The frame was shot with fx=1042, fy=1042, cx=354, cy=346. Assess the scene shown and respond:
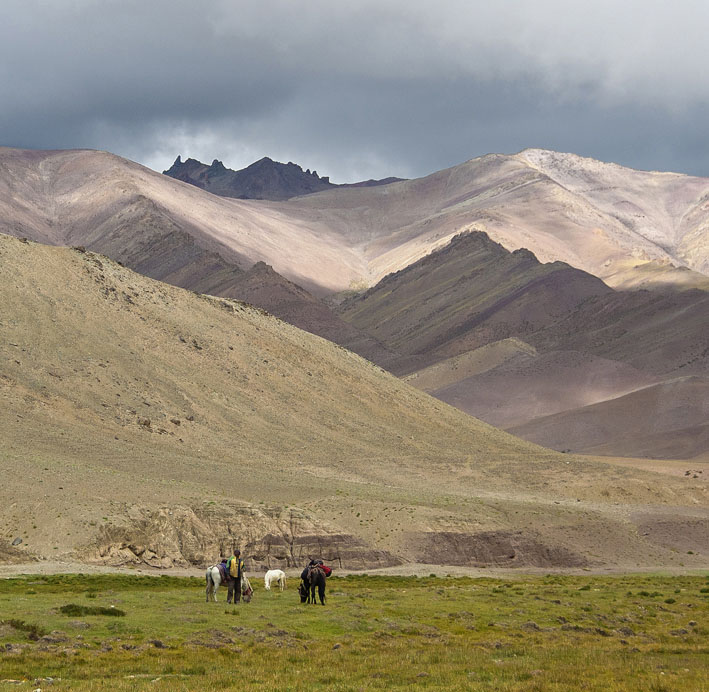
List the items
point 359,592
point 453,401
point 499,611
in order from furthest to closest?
point 453,401 → point 359,592 → point 499,611

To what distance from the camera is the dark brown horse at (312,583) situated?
96.4 feet

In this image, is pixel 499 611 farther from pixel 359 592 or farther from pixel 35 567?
pixel 35 567

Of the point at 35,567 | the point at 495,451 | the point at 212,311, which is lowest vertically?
the point at 35,567

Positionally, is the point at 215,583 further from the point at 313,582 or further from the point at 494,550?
the point at 494,550

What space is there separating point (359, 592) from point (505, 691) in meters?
17.4

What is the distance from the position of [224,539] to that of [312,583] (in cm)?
1894

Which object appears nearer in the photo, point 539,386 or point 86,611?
point 86,611

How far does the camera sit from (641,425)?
420 ft

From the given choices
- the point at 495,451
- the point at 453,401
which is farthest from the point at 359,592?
the point at 453,401

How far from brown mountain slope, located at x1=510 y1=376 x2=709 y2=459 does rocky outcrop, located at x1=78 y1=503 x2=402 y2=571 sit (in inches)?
2804

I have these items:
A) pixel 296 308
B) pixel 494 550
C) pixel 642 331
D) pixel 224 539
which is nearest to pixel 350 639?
pixel 224 539

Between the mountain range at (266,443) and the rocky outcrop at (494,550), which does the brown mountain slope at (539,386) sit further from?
the rocky outcrop at (494,550)

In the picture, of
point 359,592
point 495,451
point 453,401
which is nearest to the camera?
point 359,592

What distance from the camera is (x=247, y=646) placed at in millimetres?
22484
